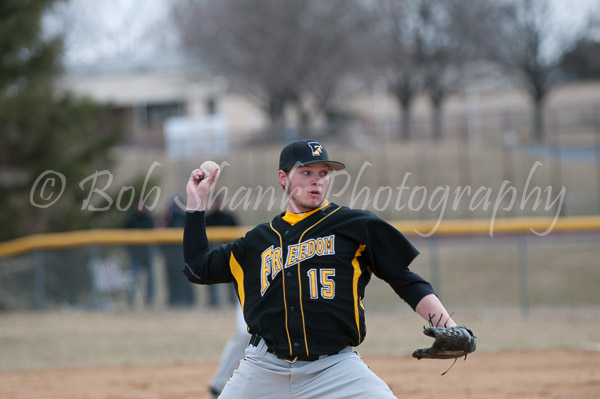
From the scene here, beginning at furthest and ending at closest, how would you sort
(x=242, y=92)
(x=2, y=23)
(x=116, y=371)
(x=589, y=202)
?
(x=242, y=92), (x=589, y=202), (x=2, y=23), (x=116, y=371)

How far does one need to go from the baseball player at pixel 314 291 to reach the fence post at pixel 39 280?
32.1 feet

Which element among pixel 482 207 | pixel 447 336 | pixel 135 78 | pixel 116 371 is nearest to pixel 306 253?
pixel 447 336

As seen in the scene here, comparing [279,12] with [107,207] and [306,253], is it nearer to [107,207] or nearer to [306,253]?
[107,207]

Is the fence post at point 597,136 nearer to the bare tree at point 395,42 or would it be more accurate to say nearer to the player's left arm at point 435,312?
the bare tree at point 395,42

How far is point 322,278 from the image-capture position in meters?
3.64

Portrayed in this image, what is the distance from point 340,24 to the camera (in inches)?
1092

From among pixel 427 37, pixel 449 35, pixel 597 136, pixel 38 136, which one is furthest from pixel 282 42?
pixel 38 136

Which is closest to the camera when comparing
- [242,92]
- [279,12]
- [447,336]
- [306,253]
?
[447,336]

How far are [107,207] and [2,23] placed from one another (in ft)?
14.1

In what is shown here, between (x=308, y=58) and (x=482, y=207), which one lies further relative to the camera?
(x=308, y=58)

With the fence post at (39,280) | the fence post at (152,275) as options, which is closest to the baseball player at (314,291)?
the fence post at (152,275)

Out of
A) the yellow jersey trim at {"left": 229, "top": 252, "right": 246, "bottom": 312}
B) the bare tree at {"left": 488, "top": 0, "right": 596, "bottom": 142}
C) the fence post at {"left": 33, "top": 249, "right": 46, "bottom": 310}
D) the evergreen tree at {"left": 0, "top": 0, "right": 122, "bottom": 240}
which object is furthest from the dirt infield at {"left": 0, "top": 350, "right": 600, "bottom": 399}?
the bare tree at {"left": 488, "top": 0, "right": 596, "bottom": 142}

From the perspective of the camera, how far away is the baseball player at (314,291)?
11.8 feet

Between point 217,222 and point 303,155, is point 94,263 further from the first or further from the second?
point 303,155
